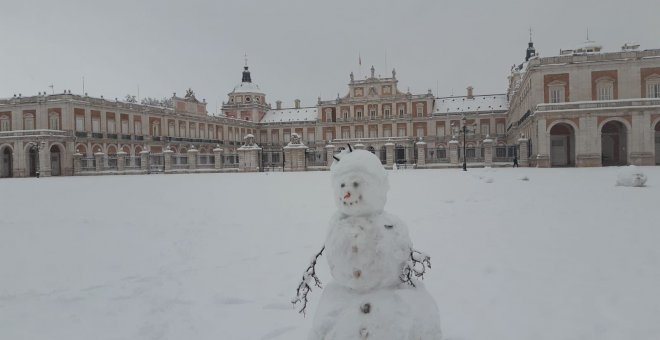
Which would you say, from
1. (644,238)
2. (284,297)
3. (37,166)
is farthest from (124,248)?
(37,166)

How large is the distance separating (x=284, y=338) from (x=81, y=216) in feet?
25.2

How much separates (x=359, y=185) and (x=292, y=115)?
74556mm

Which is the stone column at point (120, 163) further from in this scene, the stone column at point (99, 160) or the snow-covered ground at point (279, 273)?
the snow-covered ground at point (279, 273)

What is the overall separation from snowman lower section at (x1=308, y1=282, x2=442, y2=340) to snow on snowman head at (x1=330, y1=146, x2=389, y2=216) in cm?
52

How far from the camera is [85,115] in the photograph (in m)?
46.3

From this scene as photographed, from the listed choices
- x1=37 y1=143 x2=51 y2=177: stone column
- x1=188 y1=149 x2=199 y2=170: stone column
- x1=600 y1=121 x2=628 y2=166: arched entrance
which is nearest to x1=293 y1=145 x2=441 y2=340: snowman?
x1=600 y1=121 x2=628 y2=166: arched entrance

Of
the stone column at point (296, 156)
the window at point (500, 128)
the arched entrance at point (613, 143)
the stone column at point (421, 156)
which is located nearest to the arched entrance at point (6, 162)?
the stone column at point (296, 156)

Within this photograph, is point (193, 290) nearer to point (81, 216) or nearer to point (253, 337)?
point (253, 337)

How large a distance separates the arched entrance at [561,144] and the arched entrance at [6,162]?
172ft

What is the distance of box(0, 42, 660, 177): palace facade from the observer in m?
33.0

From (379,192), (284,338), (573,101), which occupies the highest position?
(573,101)

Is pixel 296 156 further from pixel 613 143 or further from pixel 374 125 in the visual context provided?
pixel 374 125

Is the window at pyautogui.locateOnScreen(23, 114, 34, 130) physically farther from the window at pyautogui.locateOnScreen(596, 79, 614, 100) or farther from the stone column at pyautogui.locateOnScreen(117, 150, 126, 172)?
the window at pyautogui.locateOnScreen(596, 79, 614, 100)

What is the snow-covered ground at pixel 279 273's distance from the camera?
3676mm
